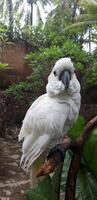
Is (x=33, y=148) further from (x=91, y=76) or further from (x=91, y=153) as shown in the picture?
(x=91, y=76)

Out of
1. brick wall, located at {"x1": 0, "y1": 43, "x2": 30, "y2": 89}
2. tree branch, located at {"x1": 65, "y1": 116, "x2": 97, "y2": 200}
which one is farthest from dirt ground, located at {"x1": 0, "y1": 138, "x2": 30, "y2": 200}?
brick wall, located at {"x1": 0, "y1": 43, "x2": 30, "y2": 89}

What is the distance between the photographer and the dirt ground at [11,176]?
10.5 feet

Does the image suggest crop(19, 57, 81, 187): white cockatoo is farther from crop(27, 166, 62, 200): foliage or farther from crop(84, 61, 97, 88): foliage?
crop(84, 61, 97, 88): foliage

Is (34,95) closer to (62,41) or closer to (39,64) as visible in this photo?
(39,64)

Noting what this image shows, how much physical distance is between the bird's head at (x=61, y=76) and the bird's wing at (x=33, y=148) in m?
0.24

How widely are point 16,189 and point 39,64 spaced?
316cm

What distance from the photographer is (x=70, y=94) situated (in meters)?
1.79

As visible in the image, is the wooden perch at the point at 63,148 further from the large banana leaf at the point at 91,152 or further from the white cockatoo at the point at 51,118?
the white cockatoo at the point at 51,118

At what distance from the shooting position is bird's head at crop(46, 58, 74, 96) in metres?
1.70

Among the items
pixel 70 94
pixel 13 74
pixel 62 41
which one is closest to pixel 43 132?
pixel 70 94

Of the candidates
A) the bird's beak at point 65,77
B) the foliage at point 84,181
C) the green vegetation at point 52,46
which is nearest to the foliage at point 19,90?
the green vegetation at point 52,46

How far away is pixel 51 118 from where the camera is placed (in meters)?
1.82

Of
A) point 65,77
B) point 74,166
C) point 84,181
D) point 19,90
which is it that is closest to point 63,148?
point 74,166

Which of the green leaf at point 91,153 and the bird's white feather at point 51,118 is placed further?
the bird's white feather at point 51,118
